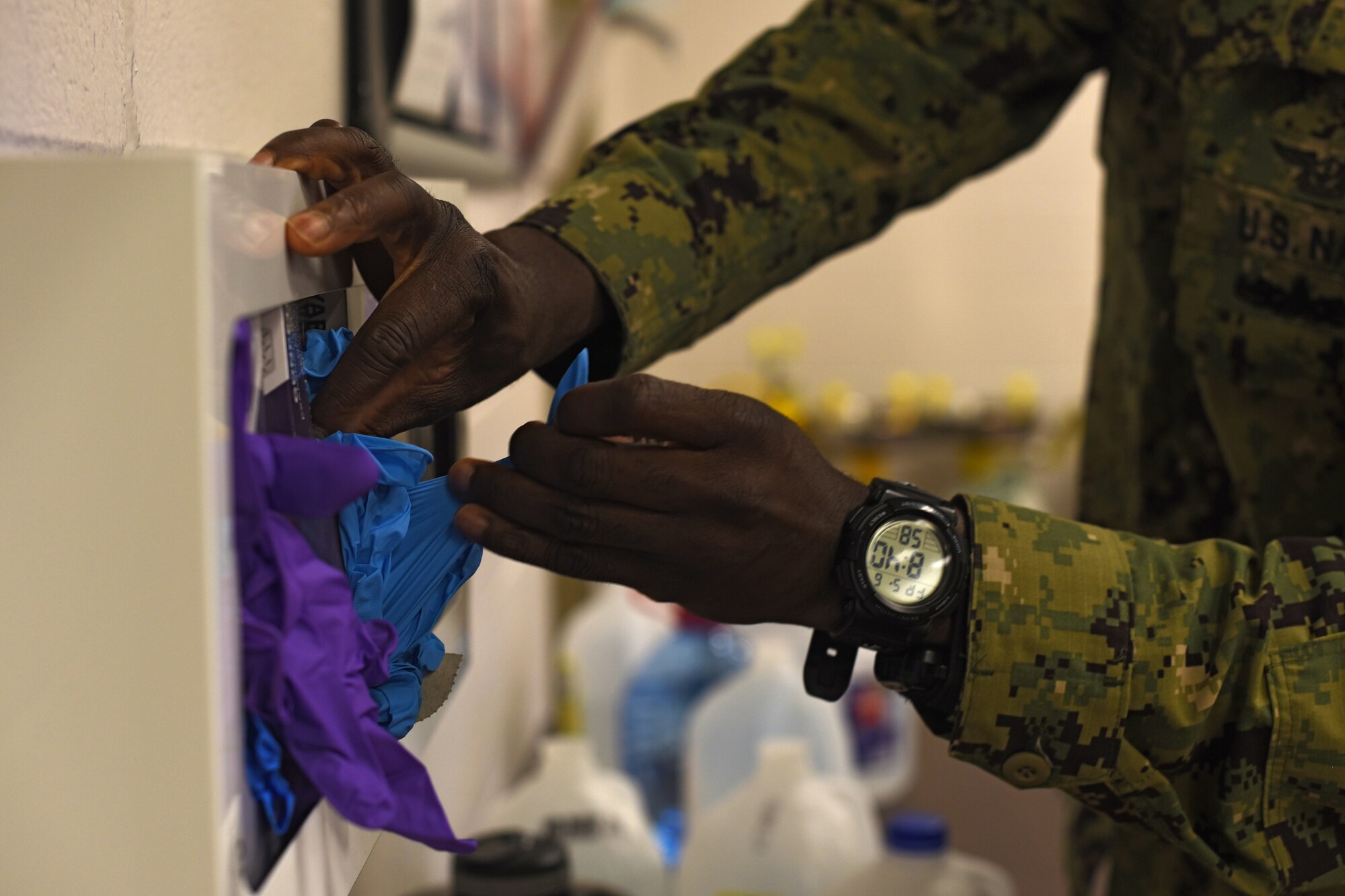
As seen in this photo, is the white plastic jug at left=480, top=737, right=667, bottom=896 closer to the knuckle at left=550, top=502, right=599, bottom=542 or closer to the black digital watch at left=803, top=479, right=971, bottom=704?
the black digital watch at left=803, top=479, right=971, bottom=704

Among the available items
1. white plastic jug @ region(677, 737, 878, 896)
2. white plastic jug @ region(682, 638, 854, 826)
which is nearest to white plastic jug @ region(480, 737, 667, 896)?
white plastic jug @ region(677, 737, 878, 896)

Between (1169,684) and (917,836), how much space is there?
60cm

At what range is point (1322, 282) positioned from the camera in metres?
0.84

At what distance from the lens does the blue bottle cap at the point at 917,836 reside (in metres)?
1.17

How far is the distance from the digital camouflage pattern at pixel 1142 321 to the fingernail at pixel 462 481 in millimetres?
234

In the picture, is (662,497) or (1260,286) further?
(1260,286)

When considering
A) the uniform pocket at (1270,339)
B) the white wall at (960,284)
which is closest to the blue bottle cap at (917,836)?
the uniform pocket at (1270,339)

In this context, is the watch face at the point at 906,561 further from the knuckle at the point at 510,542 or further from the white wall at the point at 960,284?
the white wall at the point at 960,284

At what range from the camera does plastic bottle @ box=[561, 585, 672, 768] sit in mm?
1821

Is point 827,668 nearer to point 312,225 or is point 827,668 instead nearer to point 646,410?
point 646,410

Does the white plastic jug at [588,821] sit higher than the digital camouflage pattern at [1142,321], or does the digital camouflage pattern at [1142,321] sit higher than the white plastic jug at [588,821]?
the digital camouflage pattern at [1142,321]

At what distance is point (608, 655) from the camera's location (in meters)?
1.95

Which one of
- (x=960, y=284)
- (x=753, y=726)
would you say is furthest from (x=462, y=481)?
(x=960, y=284)

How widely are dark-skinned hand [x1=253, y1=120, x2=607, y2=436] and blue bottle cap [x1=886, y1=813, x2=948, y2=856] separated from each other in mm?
734
